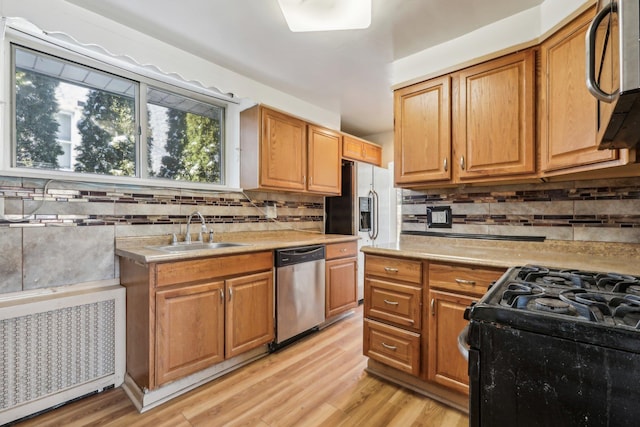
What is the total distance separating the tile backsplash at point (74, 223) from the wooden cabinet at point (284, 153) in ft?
1.77

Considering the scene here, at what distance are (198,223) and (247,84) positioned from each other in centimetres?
134

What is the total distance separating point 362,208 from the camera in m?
3.64

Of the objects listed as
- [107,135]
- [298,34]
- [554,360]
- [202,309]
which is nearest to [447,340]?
[554,360]

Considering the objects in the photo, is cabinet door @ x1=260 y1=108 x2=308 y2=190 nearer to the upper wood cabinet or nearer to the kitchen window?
the kitchen window

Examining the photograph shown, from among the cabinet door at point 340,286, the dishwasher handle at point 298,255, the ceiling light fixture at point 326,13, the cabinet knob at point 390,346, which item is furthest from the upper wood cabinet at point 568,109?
the cabinet door at point 340,286

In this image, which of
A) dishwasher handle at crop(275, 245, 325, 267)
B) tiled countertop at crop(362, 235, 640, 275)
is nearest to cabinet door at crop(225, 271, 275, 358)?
dishwasher handle at crop(275, 245, 325, 267)

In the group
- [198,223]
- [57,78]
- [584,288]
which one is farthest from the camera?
[198,223]

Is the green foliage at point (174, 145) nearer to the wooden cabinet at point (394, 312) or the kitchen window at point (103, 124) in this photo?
the kitchen window at point (103, 124)

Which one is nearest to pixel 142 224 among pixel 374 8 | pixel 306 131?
pixel 306 131

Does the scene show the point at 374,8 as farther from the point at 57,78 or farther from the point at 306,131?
the point at 57,78

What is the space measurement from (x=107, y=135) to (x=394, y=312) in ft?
7.84

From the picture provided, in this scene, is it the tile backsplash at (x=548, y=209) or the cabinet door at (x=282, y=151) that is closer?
the tile backsplash at (x=548, y=209)

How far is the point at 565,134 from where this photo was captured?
1.60 meters

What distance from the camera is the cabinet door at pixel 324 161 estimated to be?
3275mm
